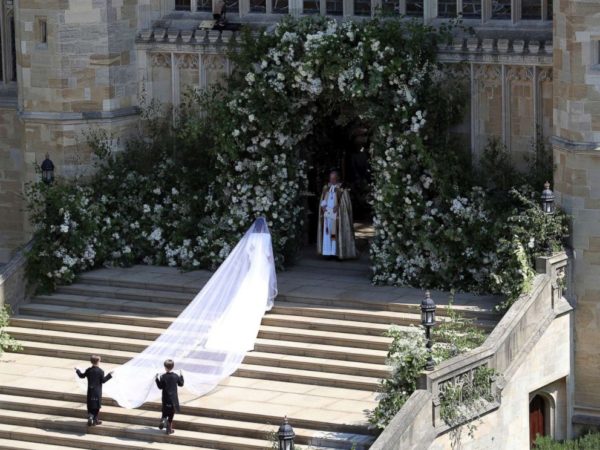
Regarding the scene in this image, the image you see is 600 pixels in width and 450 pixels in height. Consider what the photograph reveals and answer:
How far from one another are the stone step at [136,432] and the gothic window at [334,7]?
936cm

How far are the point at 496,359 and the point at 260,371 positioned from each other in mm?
4113

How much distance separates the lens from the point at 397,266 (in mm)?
36250

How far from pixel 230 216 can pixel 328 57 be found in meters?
3.55

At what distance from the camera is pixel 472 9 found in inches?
1438

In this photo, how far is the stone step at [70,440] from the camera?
32.2 m

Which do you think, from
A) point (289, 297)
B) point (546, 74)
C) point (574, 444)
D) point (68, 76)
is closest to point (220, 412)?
point (289, 297)

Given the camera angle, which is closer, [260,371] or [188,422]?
[188,422]

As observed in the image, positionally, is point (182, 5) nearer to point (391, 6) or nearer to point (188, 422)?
point (391, 6)

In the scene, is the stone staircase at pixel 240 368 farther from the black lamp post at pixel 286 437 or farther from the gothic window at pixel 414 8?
the gothic window at pixel 414 8

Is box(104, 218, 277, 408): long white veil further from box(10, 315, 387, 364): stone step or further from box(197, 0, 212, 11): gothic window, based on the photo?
box(197, 0, 212, 11): gothic window

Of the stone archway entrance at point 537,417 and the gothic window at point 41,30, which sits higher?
the gothic window at point 41,30

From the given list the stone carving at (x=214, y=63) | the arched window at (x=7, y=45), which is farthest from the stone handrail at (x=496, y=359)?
the arched window at (x=7, y=45)

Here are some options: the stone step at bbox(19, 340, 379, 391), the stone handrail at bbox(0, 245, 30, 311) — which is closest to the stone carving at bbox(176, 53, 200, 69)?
the stone handrail at bbox(0, 245, 30, 311)

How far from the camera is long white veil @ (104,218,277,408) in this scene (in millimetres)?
33469
